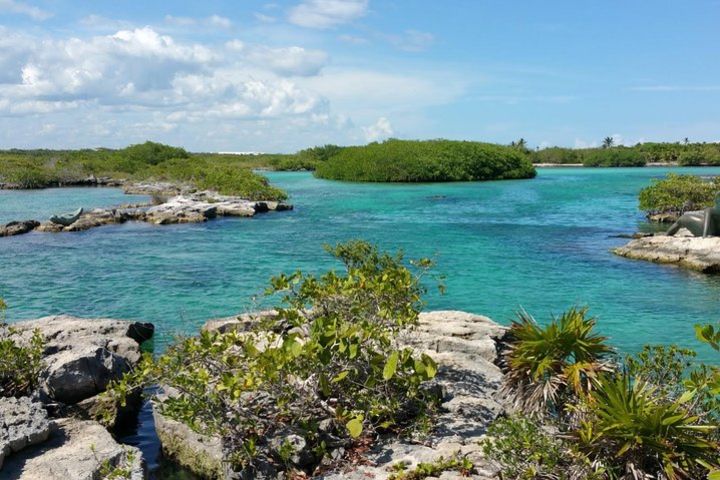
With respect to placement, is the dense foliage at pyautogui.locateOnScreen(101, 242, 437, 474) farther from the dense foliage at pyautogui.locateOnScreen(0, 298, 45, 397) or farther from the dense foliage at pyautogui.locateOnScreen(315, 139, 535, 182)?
the dense foliage at pyautogui.locateOnScreen(315, 139, 535, 182)

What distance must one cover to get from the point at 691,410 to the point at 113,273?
68.6 ft

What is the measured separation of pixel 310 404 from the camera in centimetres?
816

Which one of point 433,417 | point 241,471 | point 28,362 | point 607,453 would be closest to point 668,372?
point 607,453

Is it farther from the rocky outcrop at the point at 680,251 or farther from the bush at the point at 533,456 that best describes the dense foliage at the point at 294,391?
the rocky outcrop at the point at 680,251

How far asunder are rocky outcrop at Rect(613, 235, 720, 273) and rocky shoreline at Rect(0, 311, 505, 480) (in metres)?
13.8

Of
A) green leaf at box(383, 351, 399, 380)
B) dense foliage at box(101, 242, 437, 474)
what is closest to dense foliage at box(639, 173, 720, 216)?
dense foliage at box(101, 242, 437, 474)

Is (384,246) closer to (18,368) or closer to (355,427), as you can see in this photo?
(18,368)

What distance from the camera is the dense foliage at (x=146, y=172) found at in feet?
170

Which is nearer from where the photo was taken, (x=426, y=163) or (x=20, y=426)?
(x=20, y=426)

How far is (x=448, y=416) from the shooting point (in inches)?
335

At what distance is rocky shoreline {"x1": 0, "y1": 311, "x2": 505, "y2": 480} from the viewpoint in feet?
24.4

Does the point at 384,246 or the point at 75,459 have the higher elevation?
the point at 75,459

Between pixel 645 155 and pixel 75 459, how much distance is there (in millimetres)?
139904

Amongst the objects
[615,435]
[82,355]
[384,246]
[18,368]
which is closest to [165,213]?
[384,246]
